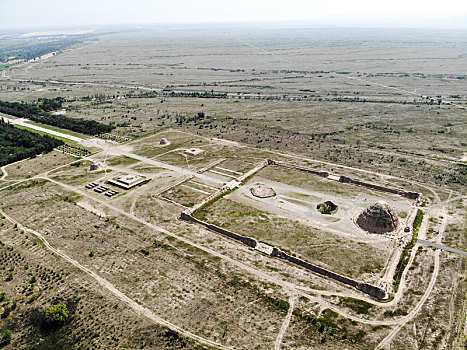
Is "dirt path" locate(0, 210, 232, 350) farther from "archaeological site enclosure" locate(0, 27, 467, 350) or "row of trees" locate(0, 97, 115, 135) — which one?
"row of trees" locate(0, 97, 115, 135)

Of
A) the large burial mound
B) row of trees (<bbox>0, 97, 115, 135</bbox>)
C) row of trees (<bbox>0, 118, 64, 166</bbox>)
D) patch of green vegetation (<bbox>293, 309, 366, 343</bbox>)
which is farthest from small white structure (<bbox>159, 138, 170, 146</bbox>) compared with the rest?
patch of green vegetation (<bbox>293, 309, 366, 343</bbox>)

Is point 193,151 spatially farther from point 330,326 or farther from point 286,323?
point 330,326

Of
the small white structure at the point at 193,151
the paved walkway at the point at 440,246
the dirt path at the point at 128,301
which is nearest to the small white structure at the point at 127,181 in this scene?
the small white structure at the point at 193,151

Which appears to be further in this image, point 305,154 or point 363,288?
point 305,154

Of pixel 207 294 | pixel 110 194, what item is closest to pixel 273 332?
pixel 207 294

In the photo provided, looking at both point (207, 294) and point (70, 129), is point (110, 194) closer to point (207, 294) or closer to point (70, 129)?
point (207, 294)

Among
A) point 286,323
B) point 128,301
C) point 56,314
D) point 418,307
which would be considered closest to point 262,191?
point 286,323
